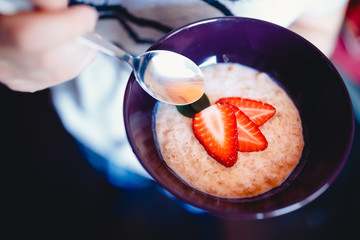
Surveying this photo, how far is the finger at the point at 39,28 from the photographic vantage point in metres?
0.36

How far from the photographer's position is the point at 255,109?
1.92 ft

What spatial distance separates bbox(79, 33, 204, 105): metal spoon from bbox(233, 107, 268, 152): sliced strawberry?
100 mm

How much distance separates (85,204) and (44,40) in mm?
768

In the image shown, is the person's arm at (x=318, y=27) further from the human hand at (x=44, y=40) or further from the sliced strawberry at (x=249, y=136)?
the human hand at (x=44, y=40)

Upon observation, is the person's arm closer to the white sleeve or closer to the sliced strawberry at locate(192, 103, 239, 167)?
the white sleeve

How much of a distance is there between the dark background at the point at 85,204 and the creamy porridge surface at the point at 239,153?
Result: 45 cm

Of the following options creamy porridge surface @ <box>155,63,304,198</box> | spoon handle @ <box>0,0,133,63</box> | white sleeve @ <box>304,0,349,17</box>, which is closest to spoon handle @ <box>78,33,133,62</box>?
spoon handle @ <box>0,0,133,63</box>

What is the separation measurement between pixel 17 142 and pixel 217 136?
2.77 ft

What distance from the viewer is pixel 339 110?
20.7 inches

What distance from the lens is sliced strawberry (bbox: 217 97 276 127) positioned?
0.58 m

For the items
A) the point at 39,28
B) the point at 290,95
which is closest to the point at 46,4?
the point at 39,28

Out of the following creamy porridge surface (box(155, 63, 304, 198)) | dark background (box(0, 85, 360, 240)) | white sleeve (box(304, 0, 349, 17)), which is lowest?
dark background (box(0, 85, 360, 240))

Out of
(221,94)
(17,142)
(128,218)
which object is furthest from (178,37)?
(17,142)

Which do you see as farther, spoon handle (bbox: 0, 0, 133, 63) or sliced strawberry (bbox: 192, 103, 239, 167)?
sliced strawberry (bbox: 192, 103, 239, 167)
